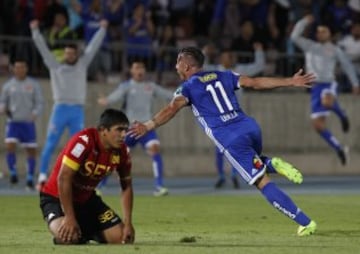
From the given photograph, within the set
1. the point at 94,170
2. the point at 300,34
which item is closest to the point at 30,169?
the point at 300,34

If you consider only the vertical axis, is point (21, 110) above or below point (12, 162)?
above

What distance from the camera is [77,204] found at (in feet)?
44.4

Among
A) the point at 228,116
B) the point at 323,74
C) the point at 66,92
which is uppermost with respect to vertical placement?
the point at 228,116

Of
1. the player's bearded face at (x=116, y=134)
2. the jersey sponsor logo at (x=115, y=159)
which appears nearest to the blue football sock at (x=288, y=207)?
the jersey sponsor logo at (x=115, y=159)

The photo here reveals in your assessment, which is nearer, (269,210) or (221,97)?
(221,97)

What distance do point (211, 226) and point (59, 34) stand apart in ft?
35.2

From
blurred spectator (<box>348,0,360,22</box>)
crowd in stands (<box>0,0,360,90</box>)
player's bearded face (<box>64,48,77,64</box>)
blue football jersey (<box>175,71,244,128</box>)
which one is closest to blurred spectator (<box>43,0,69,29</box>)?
crowd in stands (<box>0,0,360,90</box>)

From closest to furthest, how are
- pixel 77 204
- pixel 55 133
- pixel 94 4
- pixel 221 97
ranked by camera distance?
pixel 77 204 → pixel 221 97 → pixel 55 133 → pixel 94 4

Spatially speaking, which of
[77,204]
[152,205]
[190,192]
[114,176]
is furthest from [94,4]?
[77,204]

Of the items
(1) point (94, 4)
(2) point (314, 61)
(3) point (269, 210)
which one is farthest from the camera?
(1) point (94, 4)

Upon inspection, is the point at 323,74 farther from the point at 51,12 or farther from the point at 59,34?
the point at 51,12

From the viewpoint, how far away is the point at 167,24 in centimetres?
2961

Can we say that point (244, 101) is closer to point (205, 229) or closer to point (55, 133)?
point (55, 133)

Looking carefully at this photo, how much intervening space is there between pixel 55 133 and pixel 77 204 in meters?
9.82
